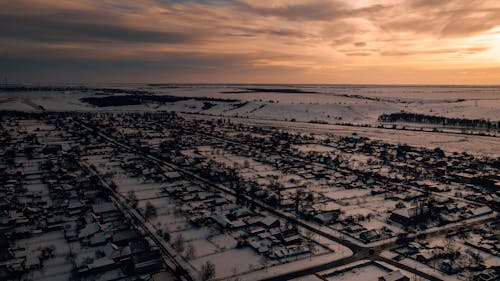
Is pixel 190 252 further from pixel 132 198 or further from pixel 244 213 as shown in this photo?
pixel 132 198

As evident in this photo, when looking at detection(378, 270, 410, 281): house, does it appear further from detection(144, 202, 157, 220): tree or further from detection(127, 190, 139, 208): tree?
detection(127, 190, 139, 208): tree

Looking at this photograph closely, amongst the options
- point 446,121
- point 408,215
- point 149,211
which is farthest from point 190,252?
point 446,121

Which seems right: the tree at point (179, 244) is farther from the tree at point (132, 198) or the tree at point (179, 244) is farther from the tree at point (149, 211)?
the tree at point (132, 198)

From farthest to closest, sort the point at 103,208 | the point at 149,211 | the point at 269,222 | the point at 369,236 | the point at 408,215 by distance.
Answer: the point at 103,208 → the point at 149,211 → the point at 408,215 → the point at 269,222 → the point at 369,236

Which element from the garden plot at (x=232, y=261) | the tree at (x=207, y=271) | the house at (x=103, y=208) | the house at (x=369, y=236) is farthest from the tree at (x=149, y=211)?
the house at (x=369, y=236)

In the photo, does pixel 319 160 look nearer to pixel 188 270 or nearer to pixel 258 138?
pixel 258 138

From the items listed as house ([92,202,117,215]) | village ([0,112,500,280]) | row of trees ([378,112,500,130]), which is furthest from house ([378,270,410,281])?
row of trees ([378,112,500,130])
